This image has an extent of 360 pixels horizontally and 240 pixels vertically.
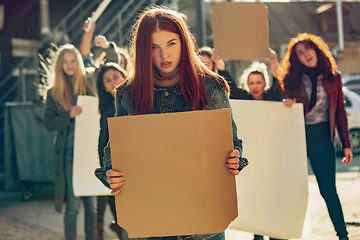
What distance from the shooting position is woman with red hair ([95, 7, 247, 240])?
1.59m

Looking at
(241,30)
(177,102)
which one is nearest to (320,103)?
(241,30)

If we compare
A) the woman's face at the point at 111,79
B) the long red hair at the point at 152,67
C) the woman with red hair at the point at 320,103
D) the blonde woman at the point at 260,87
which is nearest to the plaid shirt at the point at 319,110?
the woman with red hair at the point at 320,103

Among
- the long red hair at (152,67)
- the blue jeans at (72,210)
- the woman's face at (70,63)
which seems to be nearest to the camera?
the long red hair at (152,67)

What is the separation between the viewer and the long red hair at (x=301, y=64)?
10.1ft

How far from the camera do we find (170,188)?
4.80 feet

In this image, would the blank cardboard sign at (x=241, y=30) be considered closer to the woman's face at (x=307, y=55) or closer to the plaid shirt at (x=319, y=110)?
the woman's face at (x=307, y=55)

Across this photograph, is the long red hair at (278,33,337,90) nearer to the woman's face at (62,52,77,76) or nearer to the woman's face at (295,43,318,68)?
the woman's face at (295,43,318,68)

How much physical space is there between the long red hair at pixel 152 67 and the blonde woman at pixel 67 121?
179 cm

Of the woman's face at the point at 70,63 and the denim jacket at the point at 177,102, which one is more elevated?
the woman's face at the point at 70,63

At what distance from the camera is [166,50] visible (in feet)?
5.26

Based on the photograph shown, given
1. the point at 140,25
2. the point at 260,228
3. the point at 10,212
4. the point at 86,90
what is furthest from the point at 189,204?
the point at 10,212

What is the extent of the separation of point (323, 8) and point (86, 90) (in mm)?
17470

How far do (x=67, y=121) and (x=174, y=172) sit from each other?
211cm

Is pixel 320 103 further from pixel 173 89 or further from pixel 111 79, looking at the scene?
pixel 173 89
